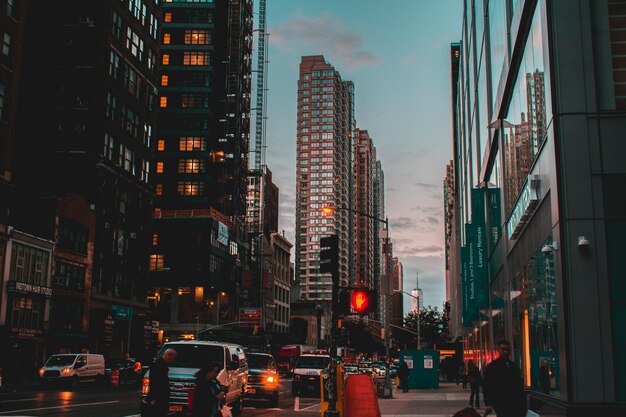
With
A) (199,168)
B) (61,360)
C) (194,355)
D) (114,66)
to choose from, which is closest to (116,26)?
(114,66)

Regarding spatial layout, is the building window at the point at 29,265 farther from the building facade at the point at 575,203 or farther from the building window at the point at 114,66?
the building facade at the point at 575,203

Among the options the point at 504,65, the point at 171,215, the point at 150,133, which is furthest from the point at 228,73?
the point at 504,65

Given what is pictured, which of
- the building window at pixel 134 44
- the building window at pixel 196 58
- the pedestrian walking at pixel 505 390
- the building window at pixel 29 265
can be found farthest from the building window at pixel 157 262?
the pedestrian walking at pixel 505 390

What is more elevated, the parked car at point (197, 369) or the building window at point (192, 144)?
the building window at point (192, 144)

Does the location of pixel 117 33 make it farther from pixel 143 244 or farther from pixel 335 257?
pixel 335 257

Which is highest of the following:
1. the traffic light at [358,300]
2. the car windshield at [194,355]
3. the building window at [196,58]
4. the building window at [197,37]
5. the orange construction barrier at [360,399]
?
the building window at [197,37]

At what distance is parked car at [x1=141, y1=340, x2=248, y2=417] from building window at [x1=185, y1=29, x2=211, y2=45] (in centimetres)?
8705

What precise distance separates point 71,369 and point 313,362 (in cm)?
1649

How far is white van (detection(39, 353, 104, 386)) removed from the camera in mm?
41188

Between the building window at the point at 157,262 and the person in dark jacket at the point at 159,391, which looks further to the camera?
the building window at the point at 157,262

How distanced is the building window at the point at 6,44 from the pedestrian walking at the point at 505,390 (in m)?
49.2

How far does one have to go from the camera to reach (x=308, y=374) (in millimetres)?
33312

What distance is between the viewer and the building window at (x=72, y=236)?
56531 millimetres

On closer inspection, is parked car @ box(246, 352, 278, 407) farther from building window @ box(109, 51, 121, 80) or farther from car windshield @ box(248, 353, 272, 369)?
building window @ box(109, 51, 121, 80)
